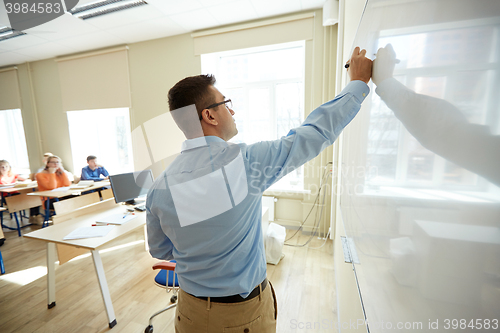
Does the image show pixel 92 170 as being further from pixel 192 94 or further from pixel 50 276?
pixel 192 94

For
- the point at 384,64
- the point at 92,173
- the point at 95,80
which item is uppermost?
the point at 95,80

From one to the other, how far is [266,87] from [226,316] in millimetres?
3434

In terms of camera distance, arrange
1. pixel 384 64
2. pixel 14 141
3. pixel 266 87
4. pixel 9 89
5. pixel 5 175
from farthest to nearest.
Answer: pixel 14 141 → pixel 9 89 → pixel 5 175 → pixel 266 87 → pixel 384 64

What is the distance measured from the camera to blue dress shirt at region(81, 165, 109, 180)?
440cm

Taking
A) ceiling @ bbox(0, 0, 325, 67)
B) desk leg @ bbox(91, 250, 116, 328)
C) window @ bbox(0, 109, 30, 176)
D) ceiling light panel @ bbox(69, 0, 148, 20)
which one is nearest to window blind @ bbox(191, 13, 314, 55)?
ceiling @ bbox(0, 0, 325, 67)

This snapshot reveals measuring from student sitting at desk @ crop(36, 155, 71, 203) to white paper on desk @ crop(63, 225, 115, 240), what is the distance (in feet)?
9.22

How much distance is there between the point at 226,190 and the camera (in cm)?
80

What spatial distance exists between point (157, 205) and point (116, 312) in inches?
72.2

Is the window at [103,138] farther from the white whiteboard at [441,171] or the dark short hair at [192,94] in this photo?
the white whiteboard at [441,171]

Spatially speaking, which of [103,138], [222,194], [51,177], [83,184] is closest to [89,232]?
[222,194]

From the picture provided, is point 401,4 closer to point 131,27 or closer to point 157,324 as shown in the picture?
point 157,324

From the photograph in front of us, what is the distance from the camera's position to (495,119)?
0.66ft

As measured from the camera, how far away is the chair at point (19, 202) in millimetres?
3692

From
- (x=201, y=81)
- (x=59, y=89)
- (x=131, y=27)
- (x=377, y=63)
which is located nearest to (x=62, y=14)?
(x=131, y=27)
